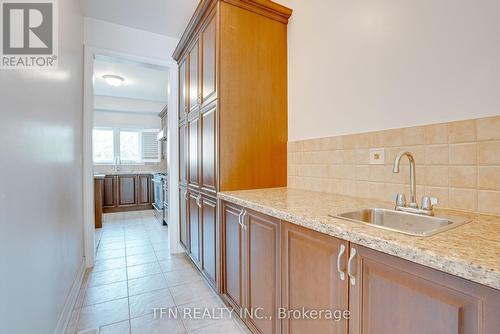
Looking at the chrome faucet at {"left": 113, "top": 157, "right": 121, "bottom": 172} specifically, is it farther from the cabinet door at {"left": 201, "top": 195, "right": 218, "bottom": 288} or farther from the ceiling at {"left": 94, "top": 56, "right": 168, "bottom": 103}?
the cabinet door at {"left": 201, "top": 195, "right": 218, "bottom": 288}

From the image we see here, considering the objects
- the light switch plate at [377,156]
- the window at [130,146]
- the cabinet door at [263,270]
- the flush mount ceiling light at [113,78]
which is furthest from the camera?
the window at [130,146]

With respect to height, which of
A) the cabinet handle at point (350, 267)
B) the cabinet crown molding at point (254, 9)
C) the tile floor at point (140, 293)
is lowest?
the tile floor at point (140, 293)

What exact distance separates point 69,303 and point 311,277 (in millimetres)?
1852

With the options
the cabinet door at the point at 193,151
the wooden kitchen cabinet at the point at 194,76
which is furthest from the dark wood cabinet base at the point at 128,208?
the wooden kitchen cabinet at the point at 194,76

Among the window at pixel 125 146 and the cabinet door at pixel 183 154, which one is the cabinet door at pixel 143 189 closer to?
the window at pixel 125 146

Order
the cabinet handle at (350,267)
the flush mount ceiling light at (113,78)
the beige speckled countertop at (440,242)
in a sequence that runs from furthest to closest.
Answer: the flush mount ceiling light at (113,78) → the cabinet handle at (350,267) → the beige speckled countertop at (440,242)

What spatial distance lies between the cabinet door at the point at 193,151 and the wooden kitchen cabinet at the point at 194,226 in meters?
0.14

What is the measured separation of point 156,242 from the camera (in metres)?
3.43

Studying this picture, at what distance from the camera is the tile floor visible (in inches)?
65.0

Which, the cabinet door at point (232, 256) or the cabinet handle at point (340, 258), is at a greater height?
the cabinet handle at point (340, 258)

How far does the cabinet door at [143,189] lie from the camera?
19.0 ft

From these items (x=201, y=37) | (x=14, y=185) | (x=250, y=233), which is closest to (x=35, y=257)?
(x=14, y=185)

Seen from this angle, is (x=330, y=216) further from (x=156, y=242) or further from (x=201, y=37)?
(x=156, y=242)

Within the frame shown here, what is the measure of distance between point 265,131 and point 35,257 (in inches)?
64.9
